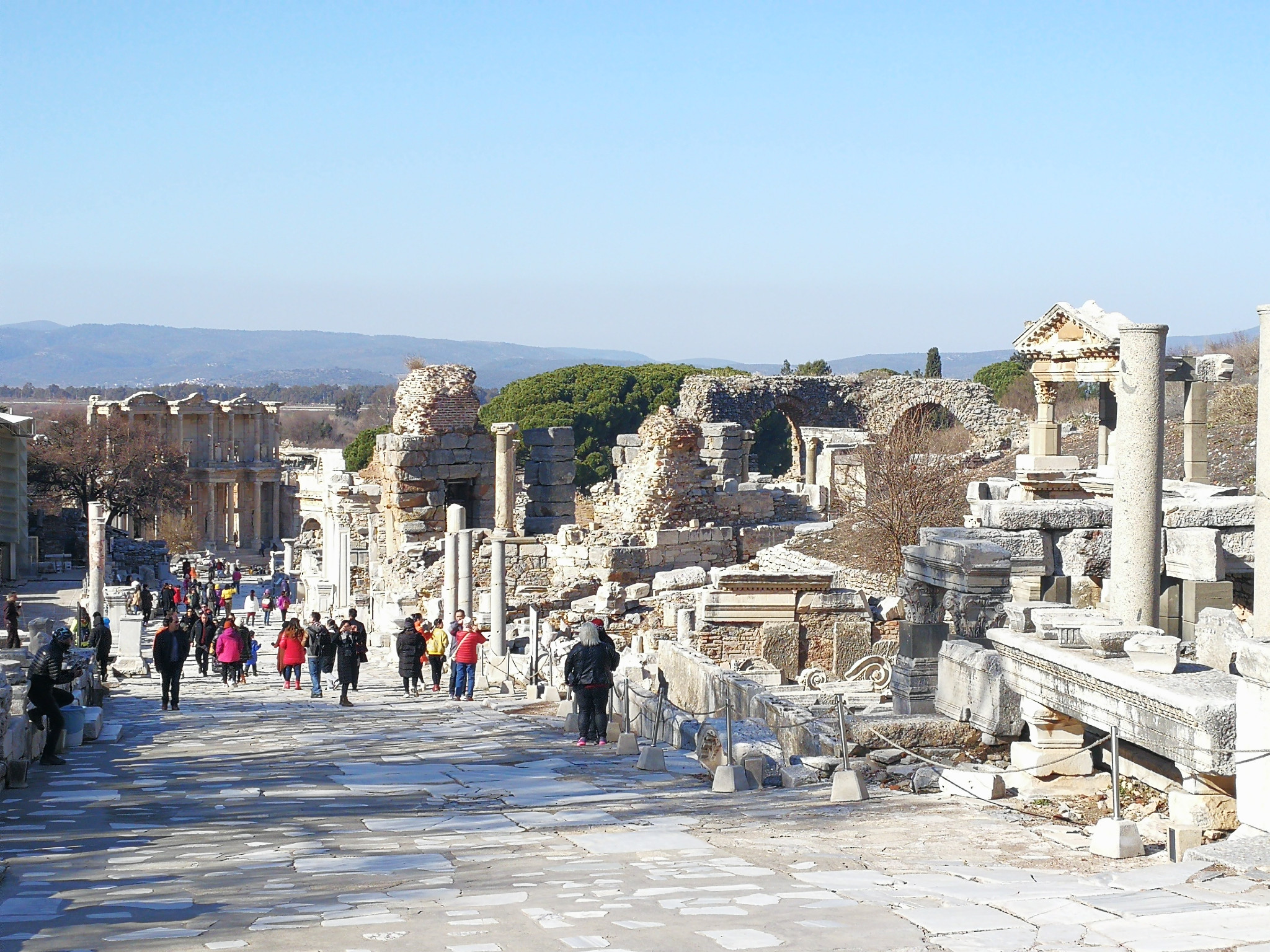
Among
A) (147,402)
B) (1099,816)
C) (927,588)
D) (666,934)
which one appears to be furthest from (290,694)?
(147,402)

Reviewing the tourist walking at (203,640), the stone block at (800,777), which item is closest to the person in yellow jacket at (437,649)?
the tourist walking at (203,640)

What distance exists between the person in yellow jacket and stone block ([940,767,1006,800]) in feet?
34.5

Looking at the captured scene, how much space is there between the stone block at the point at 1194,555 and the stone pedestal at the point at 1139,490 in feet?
1.32

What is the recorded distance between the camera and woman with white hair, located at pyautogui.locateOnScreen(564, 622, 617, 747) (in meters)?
12.0

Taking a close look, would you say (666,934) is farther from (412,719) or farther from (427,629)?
(427,629)

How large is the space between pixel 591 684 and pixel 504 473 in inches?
661

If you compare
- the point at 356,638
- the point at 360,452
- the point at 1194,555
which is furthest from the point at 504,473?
the point at 360,452

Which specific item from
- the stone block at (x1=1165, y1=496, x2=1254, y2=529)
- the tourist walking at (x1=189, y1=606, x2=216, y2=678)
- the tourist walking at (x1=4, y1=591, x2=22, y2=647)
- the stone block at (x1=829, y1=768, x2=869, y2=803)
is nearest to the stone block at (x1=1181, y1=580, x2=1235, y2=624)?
the stone block at (x1=1165, y1=496, x2=1254, y2=529)

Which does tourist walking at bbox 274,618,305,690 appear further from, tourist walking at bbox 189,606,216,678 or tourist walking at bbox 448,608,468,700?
tourist walking at bbox 448,608,468,700

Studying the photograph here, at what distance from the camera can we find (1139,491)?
35.3 ft

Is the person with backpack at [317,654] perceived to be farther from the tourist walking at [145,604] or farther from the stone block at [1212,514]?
the tourist walking at [145,604]

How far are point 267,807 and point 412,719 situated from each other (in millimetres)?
6097

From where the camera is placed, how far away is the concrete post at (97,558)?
3062cm

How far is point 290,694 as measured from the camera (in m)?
18.4
